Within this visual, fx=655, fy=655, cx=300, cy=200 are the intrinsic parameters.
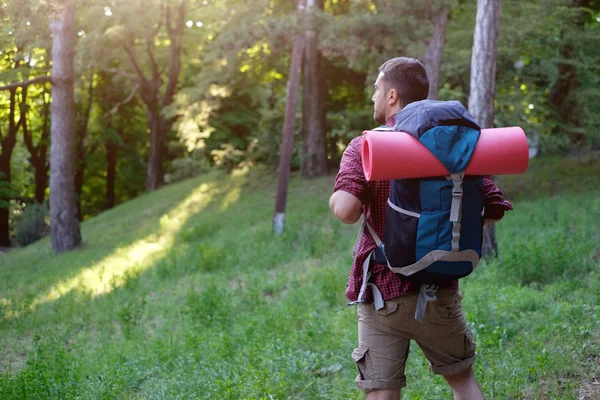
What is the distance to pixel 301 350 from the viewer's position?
5.71m

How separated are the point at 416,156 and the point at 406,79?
51cm

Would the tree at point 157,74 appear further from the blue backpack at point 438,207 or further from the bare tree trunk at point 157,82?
the blue backpack at point 438,207

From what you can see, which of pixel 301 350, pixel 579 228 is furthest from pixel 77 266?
pixel 579 228

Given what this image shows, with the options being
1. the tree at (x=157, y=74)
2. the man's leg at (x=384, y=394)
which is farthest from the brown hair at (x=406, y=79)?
the tree at (x=157, y=74)

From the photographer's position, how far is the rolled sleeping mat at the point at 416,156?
2.61 m

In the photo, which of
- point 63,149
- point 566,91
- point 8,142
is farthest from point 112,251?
point 566,91

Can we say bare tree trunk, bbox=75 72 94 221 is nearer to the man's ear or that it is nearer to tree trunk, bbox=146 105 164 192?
tree trunk, bbox=146 105 164 192

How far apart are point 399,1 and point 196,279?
8135 mm

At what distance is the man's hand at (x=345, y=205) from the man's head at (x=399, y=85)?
51 centimetres

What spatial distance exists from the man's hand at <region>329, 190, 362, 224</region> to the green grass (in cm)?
213

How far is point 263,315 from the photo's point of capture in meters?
7.20

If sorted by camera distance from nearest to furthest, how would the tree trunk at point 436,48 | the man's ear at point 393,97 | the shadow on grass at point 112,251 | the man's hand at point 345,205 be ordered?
the man's hand at point 345,205 → the man's ear at point 393,97 → the shadow on grass at point 112,251 → the tree trunk at point 436,48

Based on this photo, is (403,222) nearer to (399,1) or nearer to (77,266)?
(77,266)

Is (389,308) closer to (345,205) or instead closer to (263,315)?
(345,205)
